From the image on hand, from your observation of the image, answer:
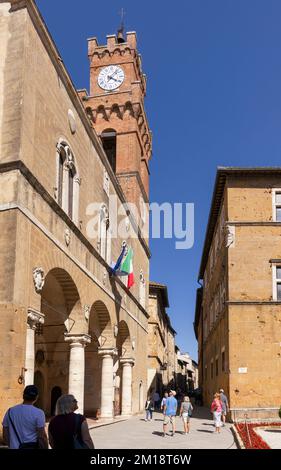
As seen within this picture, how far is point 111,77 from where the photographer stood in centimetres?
3947

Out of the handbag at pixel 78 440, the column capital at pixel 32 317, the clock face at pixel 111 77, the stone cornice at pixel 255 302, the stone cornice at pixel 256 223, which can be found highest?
the clock face at pixel 111 77

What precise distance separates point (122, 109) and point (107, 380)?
754 inches

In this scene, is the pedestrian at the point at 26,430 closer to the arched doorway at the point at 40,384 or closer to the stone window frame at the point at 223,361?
the arched doorway at the point at 40,384

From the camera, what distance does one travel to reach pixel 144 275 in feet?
124

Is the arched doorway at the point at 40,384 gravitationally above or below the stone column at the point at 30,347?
below

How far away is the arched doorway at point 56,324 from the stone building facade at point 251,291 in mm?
7444

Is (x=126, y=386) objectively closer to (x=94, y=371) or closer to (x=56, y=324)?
(x=94, y=371)

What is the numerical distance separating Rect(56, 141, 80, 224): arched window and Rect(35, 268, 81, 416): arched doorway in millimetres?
2238

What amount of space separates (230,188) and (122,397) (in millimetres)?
12057

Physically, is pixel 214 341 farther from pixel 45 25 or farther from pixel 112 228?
pixel 45 25

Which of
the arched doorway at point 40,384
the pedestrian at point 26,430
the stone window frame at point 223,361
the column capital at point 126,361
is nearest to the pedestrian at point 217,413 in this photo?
the stone window frame at point 223,361

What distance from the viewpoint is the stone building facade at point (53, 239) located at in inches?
557

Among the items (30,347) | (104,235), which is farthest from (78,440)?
(104,235)

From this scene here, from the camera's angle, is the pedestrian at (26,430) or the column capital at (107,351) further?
the column capital at (107,351)
